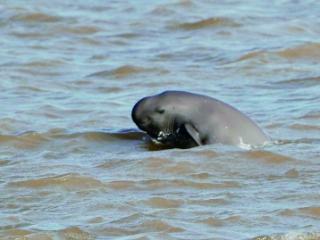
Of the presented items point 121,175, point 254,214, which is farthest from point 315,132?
point 254,214

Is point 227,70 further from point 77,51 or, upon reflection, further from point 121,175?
point 121,175

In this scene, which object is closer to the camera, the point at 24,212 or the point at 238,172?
the point at 24,212

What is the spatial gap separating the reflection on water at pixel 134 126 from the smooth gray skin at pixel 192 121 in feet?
0.54

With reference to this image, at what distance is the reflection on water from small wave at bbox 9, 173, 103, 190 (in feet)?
0.04

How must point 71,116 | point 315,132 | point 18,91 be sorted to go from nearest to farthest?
point 315,132 → point 71,116 → point 18,91

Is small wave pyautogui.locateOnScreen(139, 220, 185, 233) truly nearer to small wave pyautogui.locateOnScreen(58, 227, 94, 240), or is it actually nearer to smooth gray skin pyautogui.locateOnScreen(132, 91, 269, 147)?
small wave pyautogui.locateOnScreen(58, 227, 94, 240)

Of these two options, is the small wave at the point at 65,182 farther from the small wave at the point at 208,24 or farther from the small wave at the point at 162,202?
the small wave at the point at 208,24

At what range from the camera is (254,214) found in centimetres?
753

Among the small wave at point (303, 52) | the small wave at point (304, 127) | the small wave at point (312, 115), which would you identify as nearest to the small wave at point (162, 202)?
the small wave at point (304, 127)

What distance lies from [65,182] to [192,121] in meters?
1.45

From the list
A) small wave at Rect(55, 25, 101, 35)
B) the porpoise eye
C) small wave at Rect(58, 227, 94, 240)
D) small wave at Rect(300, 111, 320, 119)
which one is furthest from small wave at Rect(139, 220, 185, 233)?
small wave at Rect(55, 25, 101, 35)

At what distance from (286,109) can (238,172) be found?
240 cm

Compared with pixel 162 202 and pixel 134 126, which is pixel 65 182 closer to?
pixel 162 202

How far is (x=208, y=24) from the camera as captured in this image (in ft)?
51.4
